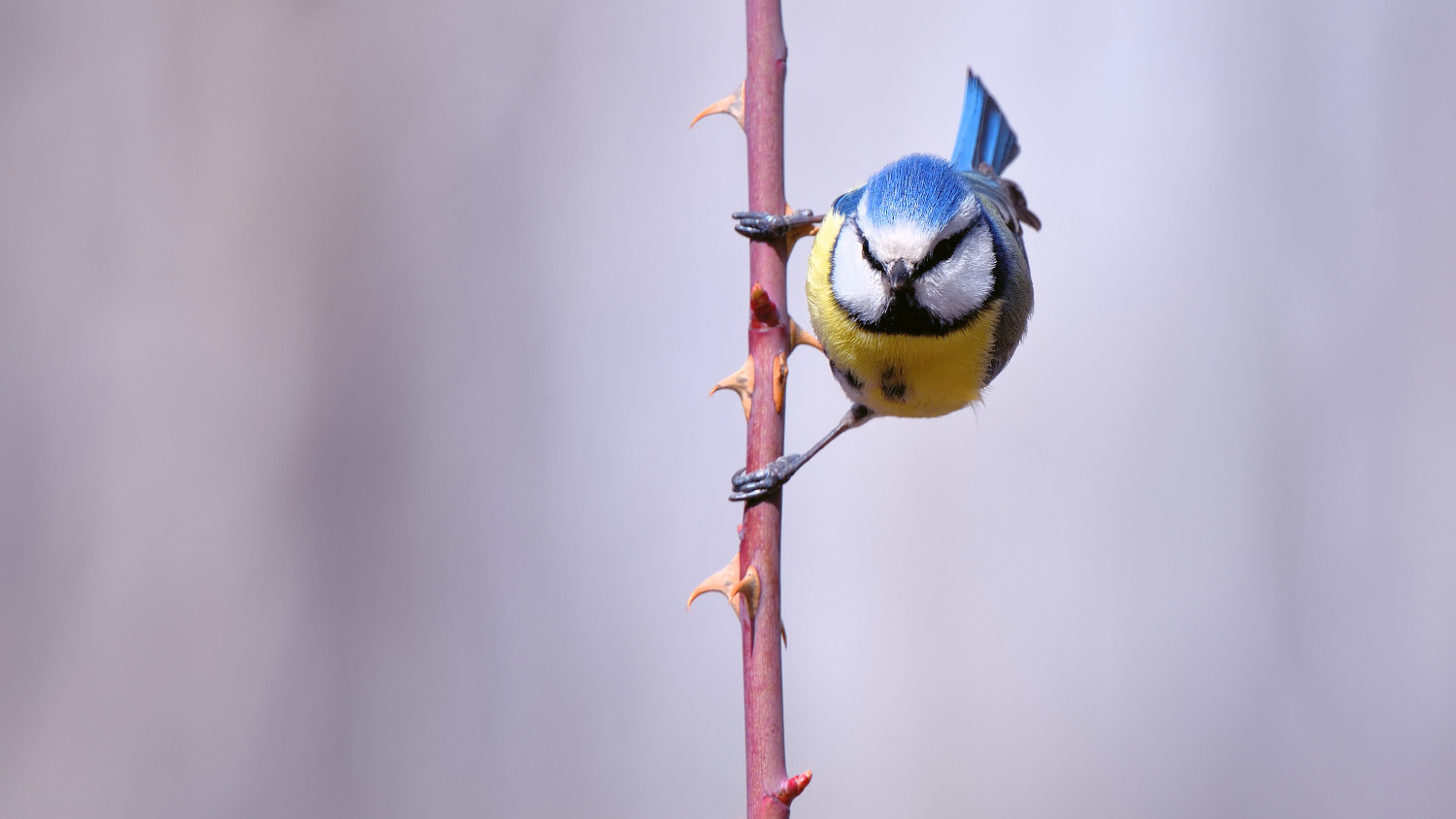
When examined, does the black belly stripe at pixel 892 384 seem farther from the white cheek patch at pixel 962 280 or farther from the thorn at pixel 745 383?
the thorn at pixel 745 383

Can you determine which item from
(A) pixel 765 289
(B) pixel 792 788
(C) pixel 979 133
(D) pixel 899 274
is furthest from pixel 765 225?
(C) pixel 979 133

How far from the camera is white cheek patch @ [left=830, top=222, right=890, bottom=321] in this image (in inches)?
28.5

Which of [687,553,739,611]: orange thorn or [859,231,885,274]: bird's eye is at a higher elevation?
[859,231,885,274]: bird's eye

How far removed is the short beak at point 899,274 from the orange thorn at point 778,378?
5.8 inches

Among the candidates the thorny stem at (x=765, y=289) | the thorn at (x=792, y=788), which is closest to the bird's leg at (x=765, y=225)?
the thorny stem at (x=765, y=289)

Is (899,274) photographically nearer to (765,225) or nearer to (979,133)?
(765,225)

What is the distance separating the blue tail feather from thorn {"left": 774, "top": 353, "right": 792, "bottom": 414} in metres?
0.53

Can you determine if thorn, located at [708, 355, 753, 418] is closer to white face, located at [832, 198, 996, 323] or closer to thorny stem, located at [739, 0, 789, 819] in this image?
thorny stem, located at [739, 0, 789, 819]

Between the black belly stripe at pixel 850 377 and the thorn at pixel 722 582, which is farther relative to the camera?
the black belly stripe at pixel 850 377

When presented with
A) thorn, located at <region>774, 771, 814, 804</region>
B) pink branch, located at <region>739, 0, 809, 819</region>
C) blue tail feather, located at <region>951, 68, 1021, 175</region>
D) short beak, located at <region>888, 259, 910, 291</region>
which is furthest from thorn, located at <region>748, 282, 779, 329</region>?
blue tail feather, located at <region>951, 68, 1021, 175</region>

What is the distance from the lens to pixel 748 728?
47 centimetres

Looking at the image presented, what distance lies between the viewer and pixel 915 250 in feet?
2.23

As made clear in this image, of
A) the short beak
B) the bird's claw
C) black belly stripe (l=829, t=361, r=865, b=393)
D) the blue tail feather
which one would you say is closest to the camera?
the bird's claw

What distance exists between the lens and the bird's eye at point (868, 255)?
2.33ft
